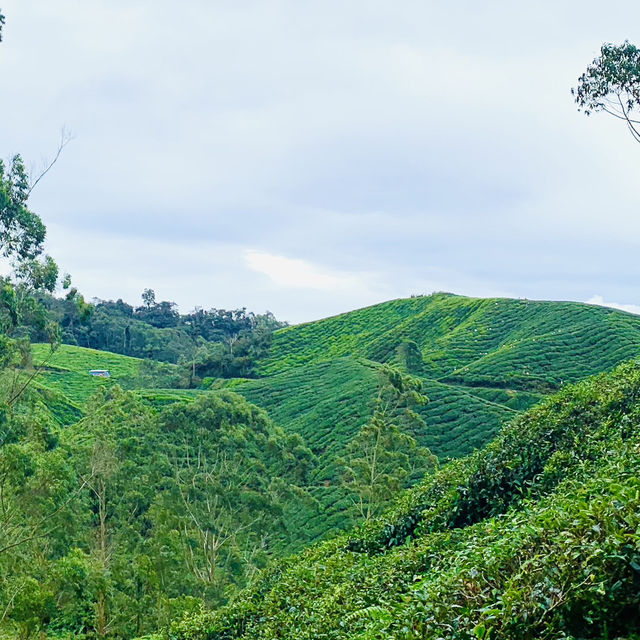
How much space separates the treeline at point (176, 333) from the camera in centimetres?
5784

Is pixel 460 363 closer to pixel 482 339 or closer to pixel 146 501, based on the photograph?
pixel 482 339

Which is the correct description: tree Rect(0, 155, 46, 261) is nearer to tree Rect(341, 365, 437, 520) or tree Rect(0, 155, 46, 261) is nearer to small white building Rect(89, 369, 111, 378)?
tree Rect(341, 365, 437, 520)

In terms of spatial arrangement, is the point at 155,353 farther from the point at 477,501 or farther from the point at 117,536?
the point at 477,501

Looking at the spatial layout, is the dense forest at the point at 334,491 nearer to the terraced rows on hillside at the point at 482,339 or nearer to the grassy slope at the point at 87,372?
the terraced rows on hillside at the point at 482,339

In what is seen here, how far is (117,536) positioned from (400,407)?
13.2m

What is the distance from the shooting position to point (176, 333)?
79500 millimetres

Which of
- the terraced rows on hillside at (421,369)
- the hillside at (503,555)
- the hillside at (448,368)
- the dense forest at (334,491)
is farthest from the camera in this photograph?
the hillside at (448,368)

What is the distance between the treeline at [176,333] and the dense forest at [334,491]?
17.9 ft

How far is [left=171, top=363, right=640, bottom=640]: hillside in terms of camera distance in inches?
128

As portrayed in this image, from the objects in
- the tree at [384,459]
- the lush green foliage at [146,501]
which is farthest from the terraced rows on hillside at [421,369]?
the lush green foliage at [146,501]

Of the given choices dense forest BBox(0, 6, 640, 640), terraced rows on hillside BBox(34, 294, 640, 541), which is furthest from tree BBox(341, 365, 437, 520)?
terraced rows on hillside BBox(34, 294, 640, 541)

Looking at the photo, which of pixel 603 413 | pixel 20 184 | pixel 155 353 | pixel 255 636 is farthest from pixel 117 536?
pixel 155 353

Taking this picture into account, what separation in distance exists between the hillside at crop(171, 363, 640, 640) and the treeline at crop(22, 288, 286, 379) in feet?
147

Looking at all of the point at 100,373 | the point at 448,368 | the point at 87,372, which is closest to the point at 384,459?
the point at 448,368
